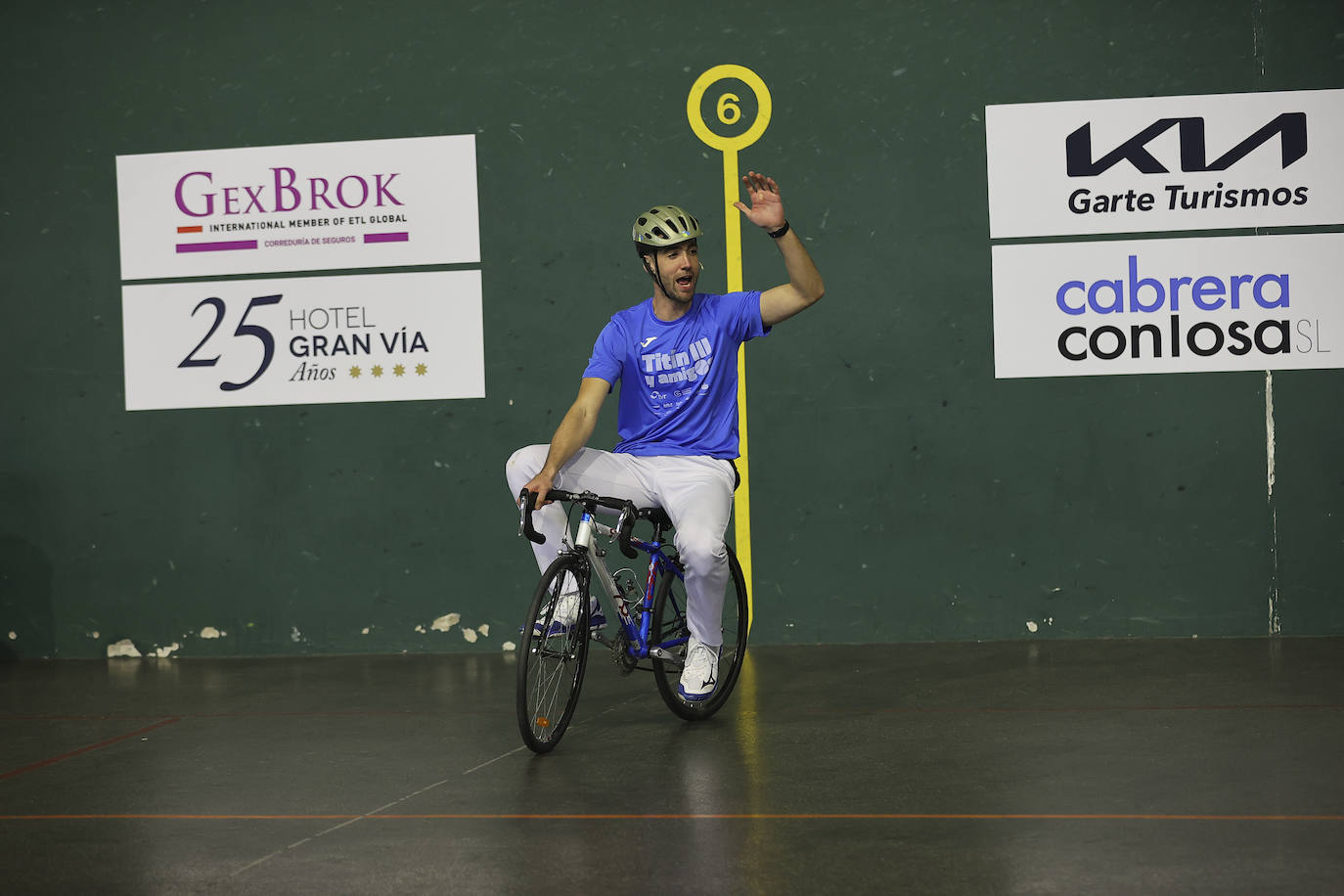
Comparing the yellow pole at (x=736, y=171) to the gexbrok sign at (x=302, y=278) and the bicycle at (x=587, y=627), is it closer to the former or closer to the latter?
the gexbrok sign at (x=302, y=278)

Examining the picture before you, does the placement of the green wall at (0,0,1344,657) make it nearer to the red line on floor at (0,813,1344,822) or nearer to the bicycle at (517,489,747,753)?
the bicycle at (517,489,747,753)

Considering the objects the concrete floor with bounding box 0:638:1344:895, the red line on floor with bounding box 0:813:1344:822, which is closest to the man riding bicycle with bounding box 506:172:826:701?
the concrete floor with bounding box 0:638:1344:895

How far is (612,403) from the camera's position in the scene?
6.65 meters

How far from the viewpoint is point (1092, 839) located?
3297 millimetres

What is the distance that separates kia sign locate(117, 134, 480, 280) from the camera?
6660 mm

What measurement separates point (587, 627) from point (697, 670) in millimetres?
427

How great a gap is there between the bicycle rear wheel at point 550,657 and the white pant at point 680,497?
0.23 metres

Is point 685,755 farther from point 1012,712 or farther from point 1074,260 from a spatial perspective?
point 1074,260

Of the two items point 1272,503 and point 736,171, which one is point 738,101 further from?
point 1272,503

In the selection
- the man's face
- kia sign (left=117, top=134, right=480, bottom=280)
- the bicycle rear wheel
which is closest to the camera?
the bicycle rear wheel

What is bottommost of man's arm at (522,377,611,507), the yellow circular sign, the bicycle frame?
the bicycle frame

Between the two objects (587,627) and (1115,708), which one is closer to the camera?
(587,627)


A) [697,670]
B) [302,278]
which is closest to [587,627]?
[697,670]

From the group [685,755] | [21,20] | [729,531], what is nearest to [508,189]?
[729,531]
